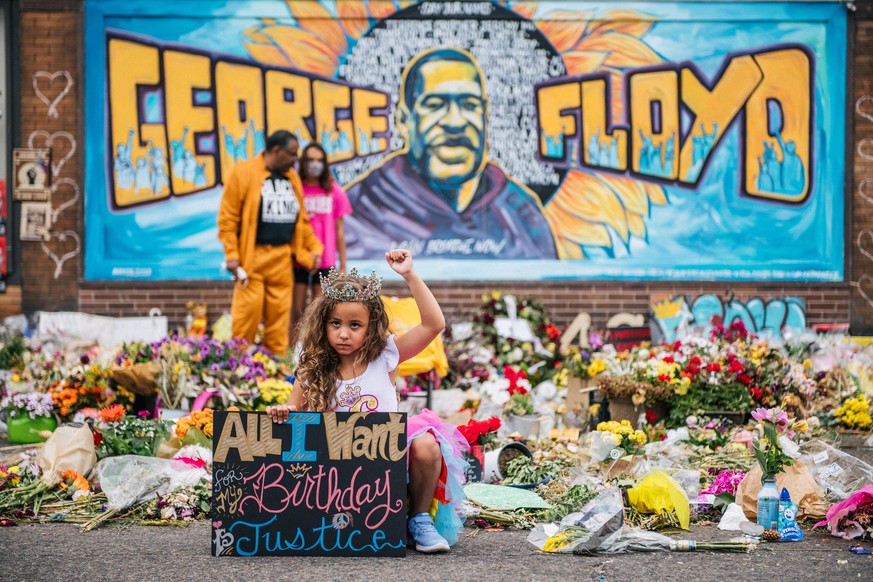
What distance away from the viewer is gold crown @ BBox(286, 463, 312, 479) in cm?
472

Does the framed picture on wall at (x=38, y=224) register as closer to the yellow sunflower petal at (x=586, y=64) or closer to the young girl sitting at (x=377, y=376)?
the yellow sunflower petal at (x=586, y=64)

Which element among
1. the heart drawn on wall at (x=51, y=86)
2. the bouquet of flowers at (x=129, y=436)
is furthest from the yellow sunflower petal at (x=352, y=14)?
the bouquet of flowers at (x=129, y=436)

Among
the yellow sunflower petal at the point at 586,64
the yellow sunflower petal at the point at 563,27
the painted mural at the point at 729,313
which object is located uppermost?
the yellow sunflower petal at the point at 563,27

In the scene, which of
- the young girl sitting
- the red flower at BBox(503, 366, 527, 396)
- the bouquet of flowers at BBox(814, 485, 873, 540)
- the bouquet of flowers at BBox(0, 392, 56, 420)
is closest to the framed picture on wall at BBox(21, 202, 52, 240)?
the bouquet of flowers at BBox(0, 392, 56, 420)

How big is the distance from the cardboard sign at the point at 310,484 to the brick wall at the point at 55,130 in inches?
296

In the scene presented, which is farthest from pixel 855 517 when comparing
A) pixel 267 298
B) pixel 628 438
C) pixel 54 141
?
pixel 54 141

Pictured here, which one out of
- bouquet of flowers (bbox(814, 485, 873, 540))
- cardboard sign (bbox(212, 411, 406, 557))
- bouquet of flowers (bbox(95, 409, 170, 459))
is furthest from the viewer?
bouquet of flowers (bbox(95, 409, 170, 459))

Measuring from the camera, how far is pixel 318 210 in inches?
398

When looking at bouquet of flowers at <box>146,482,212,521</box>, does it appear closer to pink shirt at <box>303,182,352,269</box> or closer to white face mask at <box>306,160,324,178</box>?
pink shirt at <box>303,182,352,269</box>

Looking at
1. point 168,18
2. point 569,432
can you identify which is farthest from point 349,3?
point 569,432

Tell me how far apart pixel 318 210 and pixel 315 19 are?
8.40 feet

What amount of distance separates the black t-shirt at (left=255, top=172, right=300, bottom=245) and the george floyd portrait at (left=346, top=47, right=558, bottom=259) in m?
2.25

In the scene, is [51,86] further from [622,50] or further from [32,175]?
[622,50]

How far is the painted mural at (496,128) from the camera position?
11609mm
